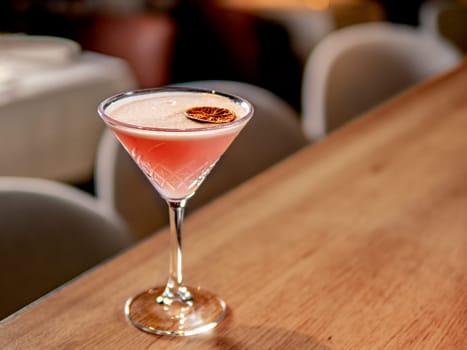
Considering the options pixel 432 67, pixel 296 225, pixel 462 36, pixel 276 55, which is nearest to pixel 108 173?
pixel 296 225

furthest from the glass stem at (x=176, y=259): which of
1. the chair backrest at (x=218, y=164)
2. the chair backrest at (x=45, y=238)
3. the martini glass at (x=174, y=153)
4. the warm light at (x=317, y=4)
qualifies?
the warm light at (x=317, y=4)

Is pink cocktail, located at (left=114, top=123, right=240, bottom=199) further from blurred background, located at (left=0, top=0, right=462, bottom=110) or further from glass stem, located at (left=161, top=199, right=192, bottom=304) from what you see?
blurred background, located at (left=0, top=0, right=462, bottom=110)

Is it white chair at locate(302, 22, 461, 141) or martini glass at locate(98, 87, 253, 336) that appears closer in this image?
martini glass at locate(98, 87, 253, 336)

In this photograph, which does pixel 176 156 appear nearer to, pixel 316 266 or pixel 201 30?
pixel 316 266

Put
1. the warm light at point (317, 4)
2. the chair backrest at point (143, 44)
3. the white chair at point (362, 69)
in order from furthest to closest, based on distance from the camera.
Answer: the warm light at point (317, 4) → the chair backrest at point (143, 44) → the white chair at point (362, 69)

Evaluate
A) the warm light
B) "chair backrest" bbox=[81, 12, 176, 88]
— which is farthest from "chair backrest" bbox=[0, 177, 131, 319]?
the warm light

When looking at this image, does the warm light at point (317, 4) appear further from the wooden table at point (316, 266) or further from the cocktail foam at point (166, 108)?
the cocktail foam at point (166, 108)
